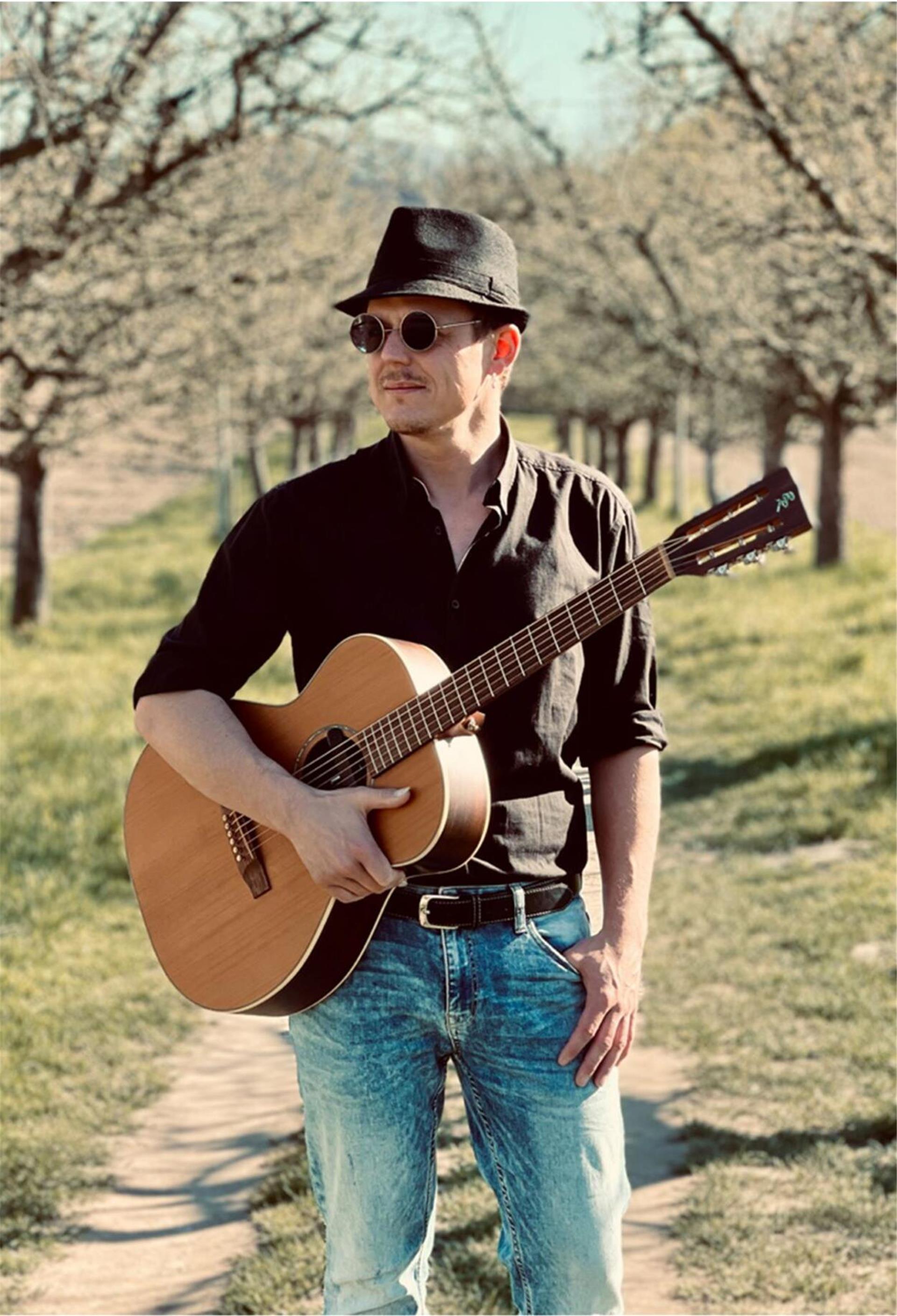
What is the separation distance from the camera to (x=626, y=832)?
2531 mm

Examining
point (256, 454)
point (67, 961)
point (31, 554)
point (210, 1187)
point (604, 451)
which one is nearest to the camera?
point (210, 1187)

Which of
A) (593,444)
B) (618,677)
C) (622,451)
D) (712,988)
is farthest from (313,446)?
(618,677)

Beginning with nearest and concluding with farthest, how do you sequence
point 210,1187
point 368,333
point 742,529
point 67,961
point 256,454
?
point 742,529 → point 368,333 → point 210,1187 → point 67,961 → point 256,454

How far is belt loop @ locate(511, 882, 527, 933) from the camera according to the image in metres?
2.36

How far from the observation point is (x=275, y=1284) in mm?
3529

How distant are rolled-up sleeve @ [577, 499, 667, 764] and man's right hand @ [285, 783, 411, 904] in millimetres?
439

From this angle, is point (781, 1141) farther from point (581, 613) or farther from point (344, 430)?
point (344, 430)

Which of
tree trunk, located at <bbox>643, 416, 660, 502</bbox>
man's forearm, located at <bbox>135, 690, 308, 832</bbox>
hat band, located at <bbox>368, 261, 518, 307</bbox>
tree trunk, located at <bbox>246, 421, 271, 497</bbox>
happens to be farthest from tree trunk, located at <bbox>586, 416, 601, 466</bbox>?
man's forearm, located at <bbox>135, 690, 308, 832</bbox>

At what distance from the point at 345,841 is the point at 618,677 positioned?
0.60 metres

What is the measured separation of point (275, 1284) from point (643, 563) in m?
2.25

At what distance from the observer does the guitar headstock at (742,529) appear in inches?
87.4

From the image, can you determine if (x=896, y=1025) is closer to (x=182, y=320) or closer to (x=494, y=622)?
(x=494, y=622)

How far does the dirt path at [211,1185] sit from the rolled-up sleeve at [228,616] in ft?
3.76

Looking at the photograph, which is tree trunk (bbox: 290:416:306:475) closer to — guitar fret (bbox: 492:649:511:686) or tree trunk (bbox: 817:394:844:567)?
tree trunk (bbox: 817:394:844:567)
